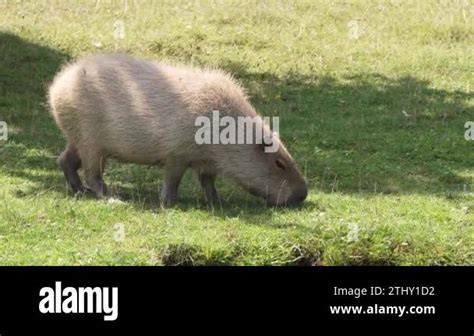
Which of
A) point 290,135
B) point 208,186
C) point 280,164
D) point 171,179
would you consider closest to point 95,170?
point 171,179

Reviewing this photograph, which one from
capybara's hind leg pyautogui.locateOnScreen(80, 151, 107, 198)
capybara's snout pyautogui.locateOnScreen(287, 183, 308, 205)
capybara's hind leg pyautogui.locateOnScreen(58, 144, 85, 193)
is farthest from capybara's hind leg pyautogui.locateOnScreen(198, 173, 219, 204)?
capybara's hind leg pyautogui.locateOnScreen(58, 144, 85, 193)

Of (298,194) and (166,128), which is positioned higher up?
(166,128)

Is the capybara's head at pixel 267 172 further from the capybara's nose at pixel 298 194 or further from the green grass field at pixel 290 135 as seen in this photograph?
the green grass field at pixel 290 135

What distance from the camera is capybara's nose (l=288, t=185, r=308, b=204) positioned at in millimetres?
8438

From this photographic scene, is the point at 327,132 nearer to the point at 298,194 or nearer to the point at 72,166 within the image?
the point at 298,194

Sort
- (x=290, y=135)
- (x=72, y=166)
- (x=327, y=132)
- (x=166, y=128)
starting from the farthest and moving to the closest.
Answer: (x=327, y=132)
(x=290, y=135)
(x=72, y=166)
(x=166, y=128)

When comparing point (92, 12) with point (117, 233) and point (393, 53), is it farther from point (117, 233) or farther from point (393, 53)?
point (117, 233)

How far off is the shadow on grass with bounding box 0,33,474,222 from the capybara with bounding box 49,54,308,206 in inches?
9.6

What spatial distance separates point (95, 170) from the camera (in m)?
8.70

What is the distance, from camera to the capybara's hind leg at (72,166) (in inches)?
352

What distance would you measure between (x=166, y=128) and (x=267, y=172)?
0.89 meters

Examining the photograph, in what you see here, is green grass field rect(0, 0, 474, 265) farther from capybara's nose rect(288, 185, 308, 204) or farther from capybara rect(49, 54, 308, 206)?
capybara rect(49, 54, 308, 206)

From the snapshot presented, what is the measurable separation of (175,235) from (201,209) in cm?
92

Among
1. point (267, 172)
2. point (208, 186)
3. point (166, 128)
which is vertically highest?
point (166, 128)
